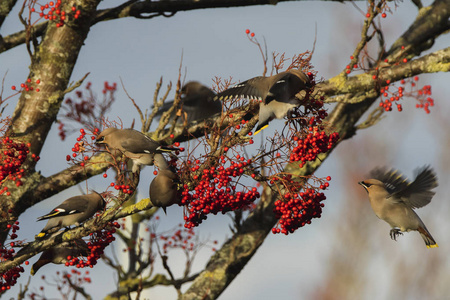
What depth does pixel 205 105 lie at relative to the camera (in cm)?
919

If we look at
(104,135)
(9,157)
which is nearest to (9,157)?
(9,157)

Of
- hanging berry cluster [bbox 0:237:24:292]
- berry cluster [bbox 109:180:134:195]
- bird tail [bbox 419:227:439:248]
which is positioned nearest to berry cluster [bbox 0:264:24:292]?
hanging berry cluster [bbox 0:237:24:292]

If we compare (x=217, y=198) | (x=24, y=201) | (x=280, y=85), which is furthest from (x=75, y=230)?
(x=24, y=201)

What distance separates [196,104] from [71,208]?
4291mm

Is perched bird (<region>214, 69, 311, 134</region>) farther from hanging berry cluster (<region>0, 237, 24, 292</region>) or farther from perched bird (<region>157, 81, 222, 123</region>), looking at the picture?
perched bird (<region>157, 81, 222, 123</region>)

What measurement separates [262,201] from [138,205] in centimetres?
558

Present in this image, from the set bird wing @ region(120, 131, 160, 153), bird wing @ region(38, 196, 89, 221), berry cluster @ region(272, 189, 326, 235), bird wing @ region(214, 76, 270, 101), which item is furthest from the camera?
bird wing @ region(38, 196, 89, 221)

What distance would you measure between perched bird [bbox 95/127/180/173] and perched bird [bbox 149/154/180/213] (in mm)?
547

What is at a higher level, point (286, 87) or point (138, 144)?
point (138, 144)

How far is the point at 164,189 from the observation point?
14.6 ft

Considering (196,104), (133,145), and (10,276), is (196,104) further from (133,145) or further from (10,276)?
(10,276)

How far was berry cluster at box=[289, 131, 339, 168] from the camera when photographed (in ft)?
15.0

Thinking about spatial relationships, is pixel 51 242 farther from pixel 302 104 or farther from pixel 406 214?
pixel 406 214

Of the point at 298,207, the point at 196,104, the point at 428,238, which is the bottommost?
the point at 298,207
